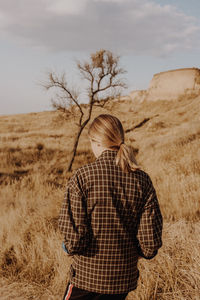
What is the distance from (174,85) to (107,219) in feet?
143

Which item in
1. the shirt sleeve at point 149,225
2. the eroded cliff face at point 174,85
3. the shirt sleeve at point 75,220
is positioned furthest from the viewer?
the eroded cliff face at point 174,85

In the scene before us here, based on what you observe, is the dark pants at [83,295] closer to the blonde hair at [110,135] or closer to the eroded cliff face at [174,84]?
the blonde hair at [110,135]

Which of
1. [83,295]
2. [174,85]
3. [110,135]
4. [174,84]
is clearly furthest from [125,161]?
[174,84]

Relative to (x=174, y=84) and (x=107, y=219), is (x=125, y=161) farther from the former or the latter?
(x=174, y=84)

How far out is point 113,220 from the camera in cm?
159

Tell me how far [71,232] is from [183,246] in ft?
7.92

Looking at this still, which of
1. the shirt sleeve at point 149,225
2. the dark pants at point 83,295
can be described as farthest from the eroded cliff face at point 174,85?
the dark pants at point 83,295

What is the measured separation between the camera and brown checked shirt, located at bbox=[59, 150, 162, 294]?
156cm

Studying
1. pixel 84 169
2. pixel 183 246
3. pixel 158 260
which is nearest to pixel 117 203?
pixel 84 169

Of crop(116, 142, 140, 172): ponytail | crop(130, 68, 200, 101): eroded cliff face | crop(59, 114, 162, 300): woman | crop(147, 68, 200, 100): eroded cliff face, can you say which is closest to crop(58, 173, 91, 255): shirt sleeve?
crop(59, 114, 162, 300): woman

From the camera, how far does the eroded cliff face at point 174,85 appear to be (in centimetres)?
4047

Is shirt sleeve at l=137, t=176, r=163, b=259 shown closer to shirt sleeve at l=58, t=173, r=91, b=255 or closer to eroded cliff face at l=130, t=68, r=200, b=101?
shirt sleeve at l=58, t=173, r=91, b=255

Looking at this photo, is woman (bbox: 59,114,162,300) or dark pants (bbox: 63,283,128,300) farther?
dark pants (bbox: 63,283,128,300)

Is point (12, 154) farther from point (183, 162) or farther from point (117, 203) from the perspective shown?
point (117, 203)
